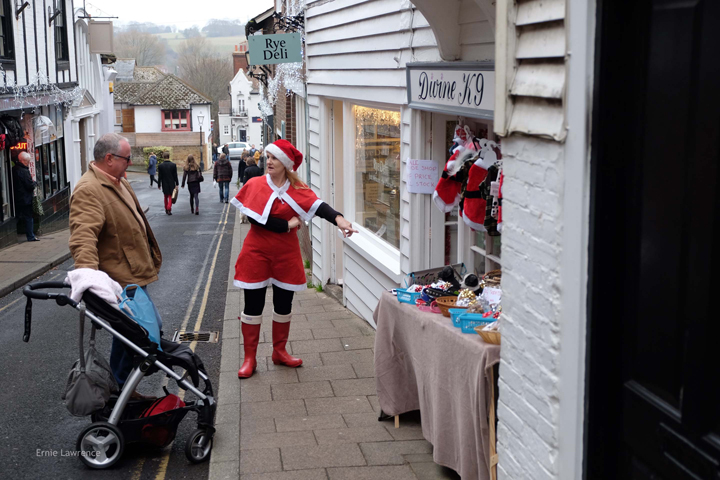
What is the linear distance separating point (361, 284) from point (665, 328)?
6.34 m

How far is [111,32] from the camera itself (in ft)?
90.2

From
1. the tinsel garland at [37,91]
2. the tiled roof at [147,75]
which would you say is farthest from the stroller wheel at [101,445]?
the tiled roof at [147,75]

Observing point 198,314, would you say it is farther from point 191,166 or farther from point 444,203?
point 191,166

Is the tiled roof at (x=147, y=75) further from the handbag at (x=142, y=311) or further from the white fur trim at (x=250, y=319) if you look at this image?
the handbag at (x=142, y=311)

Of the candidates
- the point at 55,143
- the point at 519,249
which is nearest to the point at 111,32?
the point at 55,143

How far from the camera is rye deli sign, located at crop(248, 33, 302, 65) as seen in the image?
A: 10.1 m

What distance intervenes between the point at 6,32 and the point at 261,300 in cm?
1332

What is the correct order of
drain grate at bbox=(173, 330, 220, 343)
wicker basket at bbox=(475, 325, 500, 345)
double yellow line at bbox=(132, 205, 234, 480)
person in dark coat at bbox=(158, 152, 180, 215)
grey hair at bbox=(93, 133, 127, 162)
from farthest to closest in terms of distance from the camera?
person in dark coat at bbox=(158, 152, 180, 215)
drain grate at bbox=(173, 330, 220, 343)
grey hair at bbox=(93, 133, 127, 162)
double yellow line at bbox=(132, 205, 234, 480)
wicker basket at bbox=(475, 325, 500, 345)

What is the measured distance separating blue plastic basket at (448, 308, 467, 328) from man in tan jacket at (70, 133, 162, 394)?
196cm

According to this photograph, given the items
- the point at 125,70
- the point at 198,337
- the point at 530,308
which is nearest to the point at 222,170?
the point at 198,337

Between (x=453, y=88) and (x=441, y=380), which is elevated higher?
Result: (x=453, y=88)

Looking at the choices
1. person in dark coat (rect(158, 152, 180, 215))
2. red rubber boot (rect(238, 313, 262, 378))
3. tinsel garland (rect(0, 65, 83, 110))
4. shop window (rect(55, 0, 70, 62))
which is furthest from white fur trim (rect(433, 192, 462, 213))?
shop window (rect(55, 0, 70, 62))

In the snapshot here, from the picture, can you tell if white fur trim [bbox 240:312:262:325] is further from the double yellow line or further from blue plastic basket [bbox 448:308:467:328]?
blue plastic basket [bbox 448:308:467:328]

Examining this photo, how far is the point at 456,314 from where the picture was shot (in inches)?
173
